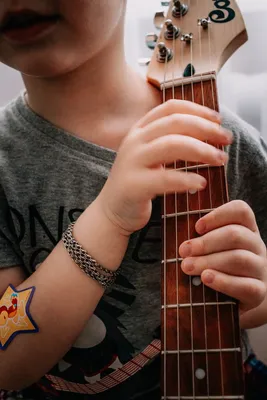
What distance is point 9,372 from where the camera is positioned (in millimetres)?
525

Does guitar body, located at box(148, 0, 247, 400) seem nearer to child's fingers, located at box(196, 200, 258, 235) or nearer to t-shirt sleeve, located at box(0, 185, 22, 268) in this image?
child's fingers, located at box(196, 200, 258, 235)

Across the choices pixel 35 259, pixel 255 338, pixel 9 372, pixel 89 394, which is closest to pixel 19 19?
pixel 35 259

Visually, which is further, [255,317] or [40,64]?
[255,317]

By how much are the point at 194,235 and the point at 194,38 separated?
32 centimetres

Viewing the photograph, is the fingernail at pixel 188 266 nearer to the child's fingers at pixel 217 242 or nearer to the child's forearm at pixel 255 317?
the child's fingers at pixel 217 242

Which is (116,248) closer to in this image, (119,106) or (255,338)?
(119,106)

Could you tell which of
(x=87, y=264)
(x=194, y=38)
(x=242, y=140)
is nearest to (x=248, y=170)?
(x=242, y=140)

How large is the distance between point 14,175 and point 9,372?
28cm

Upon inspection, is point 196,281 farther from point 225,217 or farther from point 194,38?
point 194,38

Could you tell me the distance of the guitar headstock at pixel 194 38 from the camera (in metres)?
0.59

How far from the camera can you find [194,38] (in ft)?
1.98

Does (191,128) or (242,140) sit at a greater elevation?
(191,128)

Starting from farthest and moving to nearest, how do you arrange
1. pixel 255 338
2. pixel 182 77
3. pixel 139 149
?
pixel 255 338 < pixel 182 77 < pixel 139 149

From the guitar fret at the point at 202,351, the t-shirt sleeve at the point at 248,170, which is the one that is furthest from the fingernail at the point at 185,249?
the t-shirt sleeve at the point at 248,170
